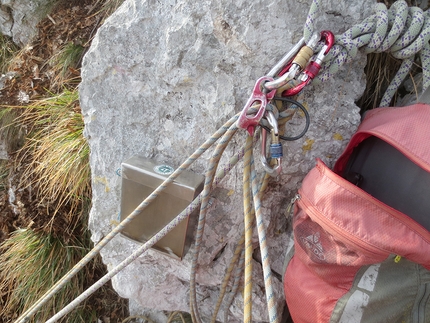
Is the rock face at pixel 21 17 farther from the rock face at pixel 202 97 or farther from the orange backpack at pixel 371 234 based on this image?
the orange backpack at pixel 371 234

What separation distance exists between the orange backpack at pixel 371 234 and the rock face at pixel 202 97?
167mm

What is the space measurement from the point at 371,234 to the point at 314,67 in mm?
451

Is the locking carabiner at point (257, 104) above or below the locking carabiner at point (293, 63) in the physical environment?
below

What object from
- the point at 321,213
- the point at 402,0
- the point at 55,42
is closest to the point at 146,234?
the point at 321,213

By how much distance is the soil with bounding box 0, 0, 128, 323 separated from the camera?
7.29ft

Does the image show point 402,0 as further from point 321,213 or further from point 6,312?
point 6,312

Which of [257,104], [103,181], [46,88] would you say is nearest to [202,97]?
[257,104]

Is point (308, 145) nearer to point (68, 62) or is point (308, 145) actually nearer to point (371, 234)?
point (371, 234)

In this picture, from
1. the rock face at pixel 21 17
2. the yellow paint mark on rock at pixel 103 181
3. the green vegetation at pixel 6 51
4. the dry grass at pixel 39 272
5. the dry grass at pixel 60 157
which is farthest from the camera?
the green vegetation at pixel 6 51

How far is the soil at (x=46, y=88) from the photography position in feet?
7.29

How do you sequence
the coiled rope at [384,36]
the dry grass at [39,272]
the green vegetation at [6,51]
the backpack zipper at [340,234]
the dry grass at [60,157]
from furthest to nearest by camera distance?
the green vegetation at [6,51], the dry grass at [39,272], the dry grass at [60,157], the coiled rope at [384,36], the backpack zipper at [340,234]

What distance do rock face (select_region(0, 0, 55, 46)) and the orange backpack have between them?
2.25 m

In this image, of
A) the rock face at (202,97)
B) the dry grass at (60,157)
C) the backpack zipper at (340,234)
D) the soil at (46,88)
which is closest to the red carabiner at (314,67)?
the rock face at (202,97)

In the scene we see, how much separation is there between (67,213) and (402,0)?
1.90 m
